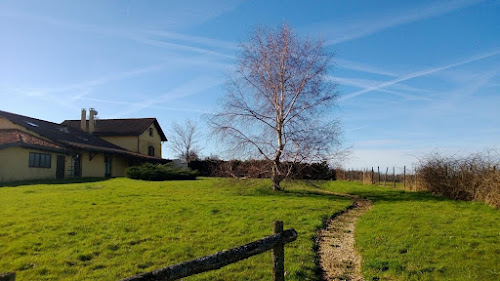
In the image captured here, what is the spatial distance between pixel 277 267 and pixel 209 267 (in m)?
1.64

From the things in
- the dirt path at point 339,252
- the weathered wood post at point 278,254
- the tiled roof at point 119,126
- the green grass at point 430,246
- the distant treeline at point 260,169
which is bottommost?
the dirt path at point 339,252

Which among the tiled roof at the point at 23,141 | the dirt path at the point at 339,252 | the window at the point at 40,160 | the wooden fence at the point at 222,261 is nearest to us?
the wooden fence at the point at 222,261

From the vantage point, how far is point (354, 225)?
1201 cm

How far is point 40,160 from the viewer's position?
2786cm

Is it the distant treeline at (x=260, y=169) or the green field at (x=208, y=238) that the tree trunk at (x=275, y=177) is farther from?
the green field at (x=208, y=238)

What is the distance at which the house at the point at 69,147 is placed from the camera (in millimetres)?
25797

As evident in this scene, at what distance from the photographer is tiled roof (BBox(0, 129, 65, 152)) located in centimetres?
2520

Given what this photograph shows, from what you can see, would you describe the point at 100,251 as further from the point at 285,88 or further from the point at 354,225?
the point at 285,88

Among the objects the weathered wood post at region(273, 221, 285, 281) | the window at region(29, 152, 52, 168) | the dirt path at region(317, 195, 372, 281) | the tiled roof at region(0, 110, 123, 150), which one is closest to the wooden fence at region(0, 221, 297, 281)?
the weathered wood post at region(273, 221, 285, 281)

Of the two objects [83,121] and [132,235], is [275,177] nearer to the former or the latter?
[132,235]

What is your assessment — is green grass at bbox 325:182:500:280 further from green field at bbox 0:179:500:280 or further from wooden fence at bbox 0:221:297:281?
wooden fence at bbox 0:221:297:281

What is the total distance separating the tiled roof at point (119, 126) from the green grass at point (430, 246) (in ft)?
122

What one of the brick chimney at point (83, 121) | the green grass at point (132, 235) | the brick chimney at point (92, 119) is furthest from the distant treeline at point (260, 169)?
the brick chimney at point (83, 121)

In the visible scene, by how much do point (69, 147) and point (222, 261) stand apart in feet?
103
